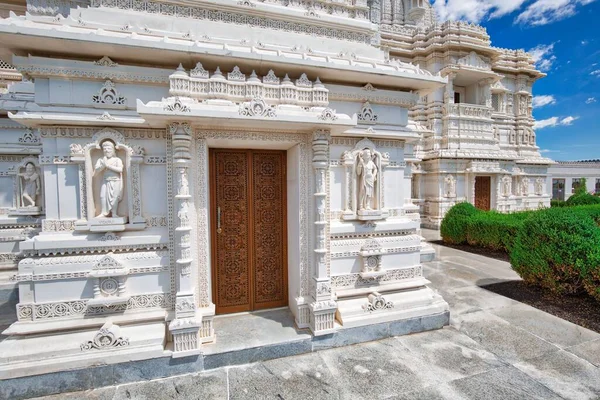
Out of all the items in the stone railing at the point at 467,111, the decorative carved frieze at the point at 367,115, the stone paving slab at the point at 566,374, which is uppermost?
the stone railing at the point at 467,111

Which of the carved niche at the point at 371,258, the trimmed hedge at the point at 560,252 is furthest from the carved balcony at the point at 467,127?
the carved niche at the point at 371,258

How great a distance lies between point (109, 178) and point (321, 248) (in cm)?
352

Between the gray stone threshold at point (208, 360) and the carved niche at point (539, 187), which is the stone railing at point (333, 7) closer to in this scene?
the gray stone threshold at point (208, 360)

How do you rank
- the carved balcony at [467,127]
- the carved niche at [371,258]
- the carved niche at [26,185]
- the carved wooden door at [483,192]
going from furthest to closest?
1. the carved wooden door at [483,192]
2. the carved balcony at [467,127]
3. the carved niche at [26,185]
4. the carved niche at [371,258]

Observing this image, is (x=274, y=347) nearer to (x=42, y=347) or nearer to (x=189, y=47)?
(x=42, y=347)

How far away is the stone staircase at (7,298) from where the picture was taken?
5340 mm

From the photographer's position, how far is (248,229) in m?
5.11

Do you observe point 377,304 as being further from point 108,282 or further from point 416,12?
point 416,12

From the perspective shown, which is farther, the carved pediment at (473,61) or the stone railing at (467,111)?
the carved pediment at (473,61)

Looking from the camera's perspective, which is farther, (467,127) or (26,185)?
(467,127)

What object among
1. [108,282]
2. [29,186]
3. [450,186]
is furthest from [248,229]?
[450,186]

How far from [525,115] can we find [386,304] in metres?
24.4

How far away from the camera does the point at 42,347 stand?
371 centimetres

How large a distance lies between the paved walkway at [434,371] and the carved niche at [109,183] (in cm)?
228
